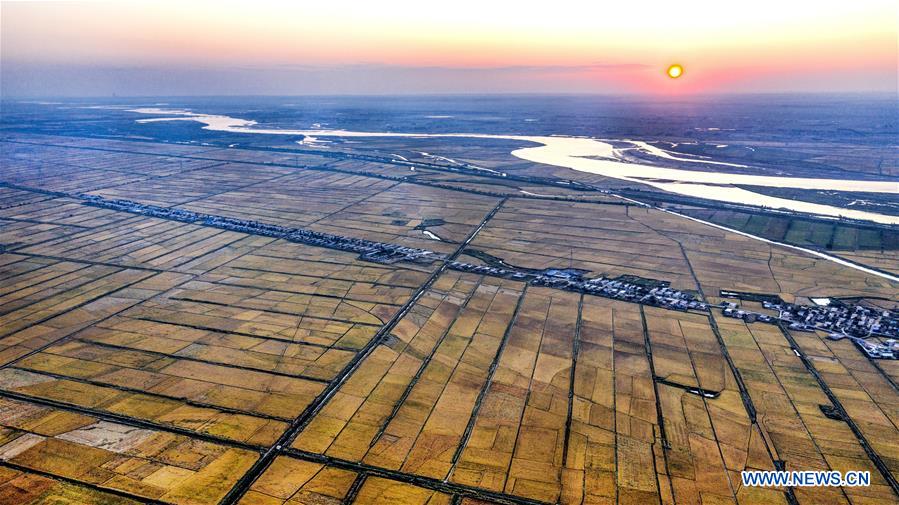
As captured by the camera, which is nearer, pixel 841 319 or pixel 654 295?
pixel 841 319

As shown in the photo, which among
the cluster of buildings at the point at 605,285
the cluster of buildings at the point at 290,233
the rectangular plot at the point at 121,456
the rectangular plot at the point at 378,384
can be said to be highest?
the cluster of buildings at the point at 290,233

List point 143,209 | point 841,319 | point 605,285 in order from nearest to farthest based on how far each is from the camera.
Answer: point 841,319
point 605,285
point 143,209

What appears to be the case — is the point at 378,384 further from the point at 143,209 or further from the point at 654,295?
the point at 143,209

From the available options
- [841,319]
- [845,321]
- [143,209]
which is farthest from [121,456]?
[143,209]

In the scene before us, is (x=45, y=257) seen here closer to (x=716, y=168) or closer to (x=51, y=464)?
(x=51, y=464)

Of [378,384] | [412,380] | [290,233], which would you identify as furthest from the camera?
[290,233]

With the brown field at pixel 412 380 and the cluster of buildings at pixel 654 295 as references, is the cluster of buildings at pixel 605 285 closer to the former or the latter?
the cluster of buildings at pixel 654 295

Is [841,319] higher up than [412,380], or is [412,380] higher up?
[841,319]

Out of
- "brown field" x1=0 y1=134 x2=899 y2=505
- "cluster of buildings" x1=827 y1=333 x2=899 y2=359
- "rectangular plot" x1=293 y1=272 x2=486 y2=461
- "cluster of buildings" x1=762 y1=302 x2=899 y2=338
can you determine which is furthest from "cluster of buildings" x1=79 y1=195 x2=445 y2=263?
"cluster of buildings" x1=827 y1=333 x2=899 y2=359

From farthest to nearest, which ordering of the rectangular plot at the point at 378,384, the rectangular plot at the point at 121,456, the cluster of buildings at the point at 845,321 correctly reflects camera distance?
1. the cluster of buildings at the point at 845,321
2. the rectangular plot at the point at 378,384
3. the rectangular plot at the point at 121,456

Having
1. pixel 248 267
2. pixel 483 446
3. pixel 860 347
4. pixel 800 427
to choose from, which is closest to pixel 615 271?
pixel 860 347

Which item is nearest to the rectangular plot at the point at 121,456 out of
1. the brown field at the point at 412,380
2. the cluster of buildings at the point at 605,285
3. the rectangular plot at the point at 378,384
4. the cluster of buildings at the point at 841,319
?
the brown field at the point at 412,380
